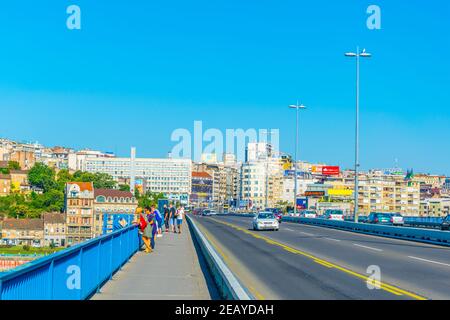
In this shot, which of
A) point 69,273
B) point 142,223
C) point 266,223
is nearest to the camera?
point 69,273

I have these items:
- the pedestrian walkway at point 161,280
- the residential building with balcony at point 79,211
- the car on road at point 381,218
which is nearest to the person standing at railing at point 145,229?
the pedestrian walkway at point 161,280

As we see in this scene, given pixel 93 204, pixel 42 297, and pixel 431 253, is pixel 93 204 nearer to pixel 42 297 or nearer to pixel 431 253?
pixel 431 253

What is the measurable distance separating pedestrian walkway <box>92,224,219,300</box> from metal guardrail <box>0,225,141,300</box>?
0.38m

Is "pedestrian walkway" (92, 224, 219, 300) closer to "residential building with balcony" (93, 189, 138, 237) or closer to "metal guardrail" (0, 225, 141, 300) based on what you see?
"metal guardrail" (0, 225, 141, 300)

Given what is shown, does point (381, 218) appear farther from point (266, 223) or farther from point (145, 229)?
point (145, 229)

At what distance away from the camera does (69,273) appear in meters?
10.7

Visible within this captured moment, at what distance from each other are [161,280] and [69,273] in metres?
6.48

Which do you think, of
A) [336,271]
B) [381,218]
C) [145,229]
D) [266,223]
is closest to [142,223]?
[145,229]

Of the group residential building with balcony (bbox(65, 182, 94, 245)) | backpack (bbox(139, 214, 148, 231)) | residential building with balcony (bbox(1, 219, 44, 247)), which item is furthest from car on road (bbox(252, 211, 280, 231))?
residential building with balcony (bbox(1, 219, 44, 247))

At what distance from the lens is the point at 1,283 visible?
664 cm

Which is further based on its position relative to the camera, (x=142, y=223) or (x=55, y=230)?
(x=55, y=230)

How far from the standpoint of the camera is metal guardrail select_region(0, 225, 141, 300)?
24.3 feet
